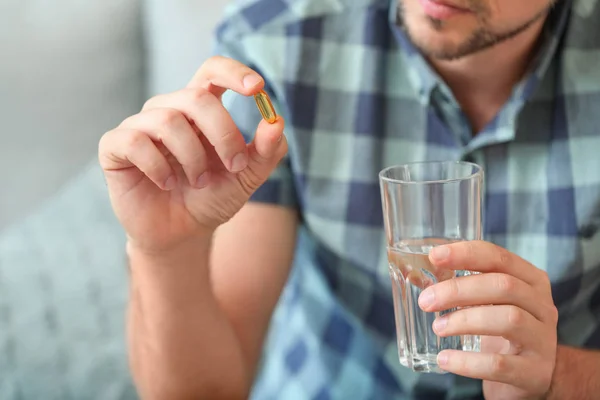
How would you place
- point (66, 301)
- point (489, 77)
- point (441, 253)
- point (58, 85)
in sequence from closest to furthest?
point (441, 253) → point (489, 77) → point (66, 301) → point (58, 85)

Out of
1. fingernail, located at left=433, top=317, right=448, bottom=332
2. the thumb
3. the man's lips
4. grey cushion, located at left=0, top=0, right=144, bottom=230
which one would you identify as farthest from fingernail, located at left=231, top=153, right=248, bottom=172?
grey cushion, located at left=0, top=0, right=144, bottom=230

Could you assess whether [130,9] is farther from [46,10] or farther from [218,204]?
[218,204]

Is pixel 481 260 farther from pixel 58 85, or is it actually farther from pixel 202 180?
pixel 58 85

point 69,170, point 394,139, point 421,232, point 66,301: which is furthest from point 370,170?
point 69,170

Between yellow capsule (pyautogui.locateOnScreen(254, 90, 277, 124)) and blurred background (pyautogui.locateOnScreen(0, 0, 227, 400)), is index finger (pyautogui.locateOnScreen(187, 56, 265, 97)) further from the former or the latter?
blurred background (pyautogui.locateOnScreen(0, 0, 227, 400))

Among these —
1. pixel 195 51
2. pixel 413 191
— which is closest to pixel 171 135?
pixel 413 191
